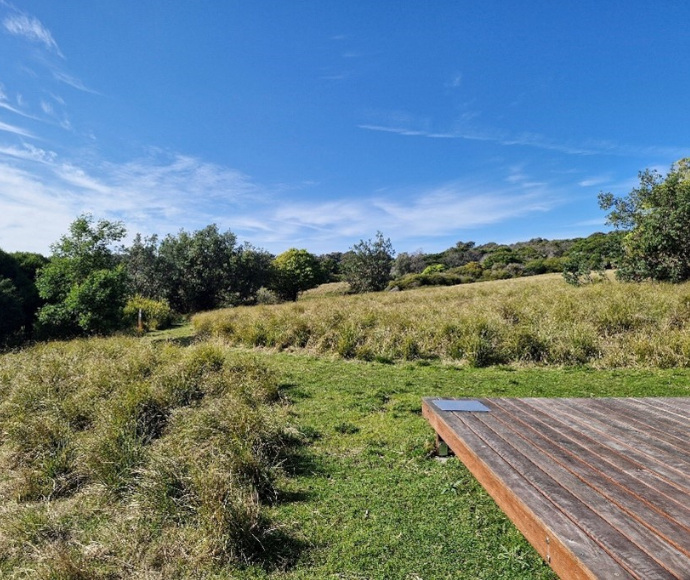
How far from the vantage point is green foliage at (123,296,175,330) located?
17328 mm

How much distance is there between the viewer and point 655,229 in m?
13.4

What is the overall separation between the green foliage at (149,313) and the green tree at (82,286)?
412cm

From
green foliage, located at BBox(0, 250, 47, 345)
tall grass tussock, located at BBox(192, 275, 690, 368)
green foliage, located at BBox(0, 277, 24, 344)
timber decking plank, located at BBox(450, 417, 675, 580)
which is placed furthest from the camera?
green foliage, located at BBox(0, 250, 47, 345)

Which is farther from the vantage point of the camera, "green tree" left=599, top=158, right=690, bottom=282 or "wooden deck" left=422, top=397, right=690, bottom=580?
"green tree" left=599, top=158, right=690, bottom=282

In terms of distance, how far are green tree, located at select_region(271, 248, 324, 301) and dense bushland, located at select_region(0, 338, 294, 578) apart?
2261 centimetres

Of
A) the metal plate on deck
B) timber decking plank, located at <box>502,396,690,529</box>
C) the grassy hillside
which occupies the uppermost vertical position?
timber decking plank, located at <box>502,396,690,529</box>

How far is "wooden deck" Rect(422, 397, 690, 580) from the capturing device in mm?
1455

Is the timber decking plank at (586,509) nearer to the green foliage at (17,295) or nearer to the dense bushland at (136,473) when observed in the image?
the dense bushland at (136,473)

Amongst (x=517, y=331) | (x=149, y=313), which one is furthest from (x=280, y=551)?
(x=149, y=313)

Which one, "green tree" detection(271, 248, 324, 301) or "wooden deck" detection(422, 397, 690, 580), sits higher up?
"green tree" detection(271, 248, 324, 301)

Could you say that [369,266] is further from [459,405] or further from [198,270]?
[459,405]

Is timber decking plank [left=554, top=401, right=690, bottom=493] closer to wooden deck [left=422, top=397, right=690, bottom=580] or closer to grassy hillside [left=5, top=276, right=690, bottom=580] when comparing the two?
wooden deck [left=422, top=397, right=690, bottom=580]

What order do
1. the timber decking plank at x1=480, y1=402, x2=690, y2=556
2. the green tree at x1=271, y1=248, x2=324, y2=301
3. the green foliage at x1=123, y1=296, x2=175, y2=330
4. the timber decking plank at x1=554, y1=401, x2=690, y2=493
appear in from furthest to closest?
1. the green tree at x1=271, y1=248, x2=324, y2=301
2. the green foliage at x1=123, y1=296, x2=175, y2=330
3. the timber decking plank at x1=554, y1=401, x2=690, y2=493
4. the timber decking plank at x1=480, y1=402, x2=690, y2=556

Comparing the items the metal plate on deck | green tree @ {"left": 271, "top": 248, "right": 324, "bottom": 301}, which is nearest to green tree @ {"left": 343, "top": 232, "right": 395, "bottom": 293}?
green tree @ {"left": 271, "top": 248, "right": 324, "bottom": 301}
